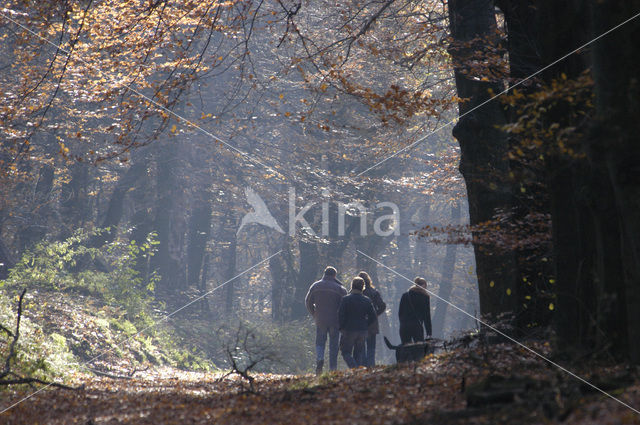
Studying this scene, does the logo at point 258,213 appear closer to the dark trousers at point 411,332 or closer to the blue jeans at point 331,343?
the blue jeans at point 331,343

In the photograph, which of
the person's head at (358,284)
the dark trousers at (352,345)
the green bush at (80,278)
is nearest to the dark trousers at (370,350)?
the dark trousers at (352,345)

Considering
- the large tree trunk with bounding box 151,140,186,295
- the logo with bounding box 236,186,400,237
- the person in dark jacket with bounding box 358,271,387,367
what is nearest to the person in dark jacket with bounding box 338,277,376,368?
the person in dark jacket with bounding box 358,271,387,367

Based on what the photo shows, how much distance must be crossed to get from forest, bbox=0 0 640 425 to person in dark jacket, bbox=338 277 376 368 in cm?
10

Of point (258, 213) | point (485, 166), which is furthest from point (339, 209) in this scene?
point (485, 166)

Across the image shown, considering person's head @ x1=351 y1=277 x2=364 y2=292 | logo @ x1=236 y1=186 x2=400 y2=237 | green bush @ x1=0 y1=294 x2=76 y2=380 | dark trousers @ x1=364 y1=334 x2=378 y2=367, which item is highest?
logo @ x1=236 y1=186 x2=400 y2=237

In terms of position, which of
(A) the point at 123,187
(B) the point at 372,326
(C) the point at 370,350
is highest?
(A) the point at 123,187

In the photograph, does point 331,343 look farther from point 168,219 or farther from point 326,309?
point 168,219

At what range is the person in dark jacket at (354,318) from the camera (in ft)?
38.5

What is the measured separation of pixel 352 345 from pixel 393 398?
584cm

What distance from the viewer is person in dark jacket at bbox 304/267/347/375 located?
1240 cm

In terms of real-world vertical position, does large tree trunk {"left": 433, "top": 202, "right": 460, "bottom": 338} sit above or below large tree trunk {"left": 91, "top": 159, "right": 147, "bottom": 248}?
below

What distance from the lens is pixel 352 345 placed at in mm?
11930

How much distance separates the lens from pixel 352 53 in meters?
20.1

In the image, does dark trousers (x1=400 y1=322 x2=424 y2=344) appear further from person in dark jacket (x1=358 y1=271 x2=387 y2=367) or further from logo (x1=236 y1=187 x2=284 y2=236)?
logo (x1=236 y1=187 x2=284 y2=236)
